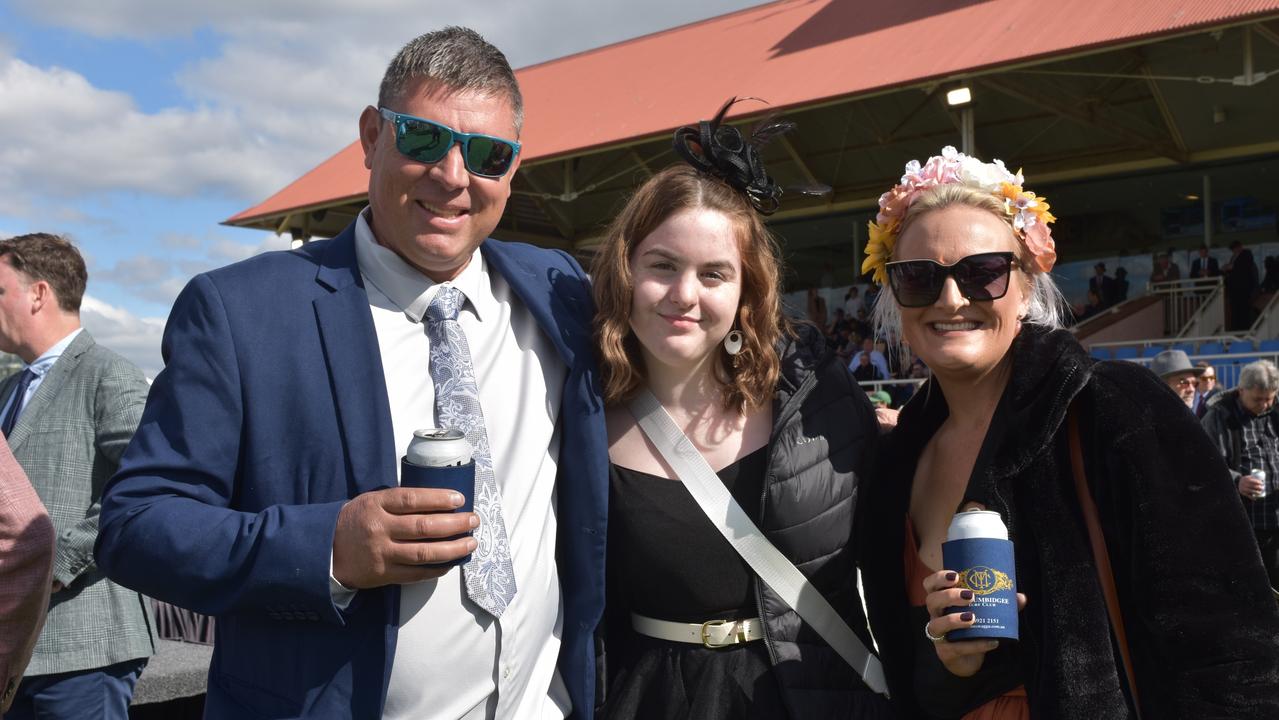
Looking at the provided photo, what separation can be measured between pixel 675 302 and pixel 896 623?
996 millimetres

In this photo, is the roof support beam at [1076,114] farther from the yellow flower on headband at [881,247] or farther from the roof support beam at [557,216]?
the yellow flower on headband at [881,247]

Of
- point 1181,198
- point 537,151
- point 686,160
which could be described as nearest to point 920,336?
point 686,160

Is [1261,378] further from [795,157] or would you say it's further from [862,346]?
[795,157]

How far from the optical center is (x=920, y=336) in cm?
253

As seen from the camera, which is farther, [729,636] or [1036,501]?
[729,636]

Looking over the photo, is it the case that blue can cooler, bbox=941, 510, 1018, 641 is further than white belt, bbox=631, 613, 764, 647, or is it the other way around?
white belt, bbox=631, 613, 764, 647

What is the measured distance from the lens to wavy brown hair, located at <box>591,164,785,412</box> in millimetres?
2713

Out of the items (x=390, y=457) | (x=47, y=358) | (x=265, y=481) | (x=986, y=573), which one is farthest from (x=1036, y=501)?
(x=47, y=358)

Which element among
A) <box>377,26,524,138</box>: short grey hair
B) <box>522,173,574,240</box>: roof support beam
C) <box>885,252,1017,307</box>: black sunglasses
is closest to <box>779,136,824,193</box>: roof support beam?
<box>522,173,574,240</box>: roof support beam

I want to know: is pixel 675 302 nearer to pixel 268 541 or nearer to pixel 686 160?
pixel 686 160

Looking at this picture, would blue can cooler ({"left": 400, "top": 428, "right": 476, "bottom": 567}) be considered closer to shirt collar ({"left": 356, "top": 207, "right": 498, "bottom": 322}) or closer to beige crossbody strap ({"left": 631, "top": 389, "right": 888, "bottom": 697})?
shirt collar ({"left": 356, "top": 207, "right": 498, "bottom": 322})

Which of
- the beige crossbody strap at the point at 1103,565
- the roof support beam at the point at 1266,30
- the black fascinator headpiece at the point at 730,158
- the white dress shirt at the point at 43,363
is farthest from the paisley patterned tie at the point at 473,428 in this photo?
the roof support beam at the point at 1266,30

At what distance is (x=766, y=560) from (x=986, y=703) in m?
0.60

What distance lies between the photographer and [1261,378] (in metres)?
7.83
